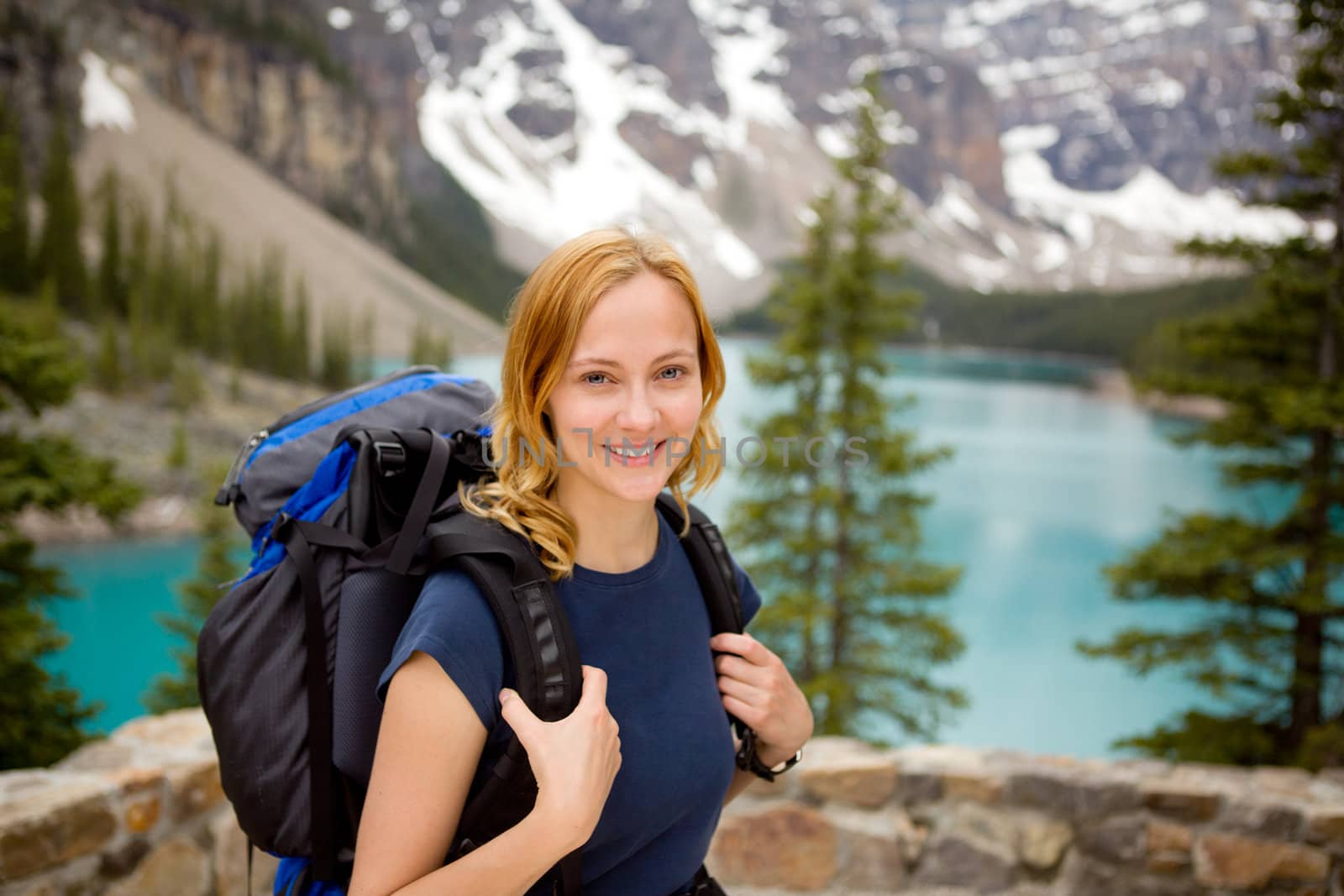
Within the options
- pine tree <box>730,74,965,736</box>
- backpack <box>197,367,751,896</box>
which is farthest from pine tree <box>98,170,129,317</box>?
backpack <box>197,367,751,896</box>

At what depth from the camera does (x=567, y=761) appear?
1.09 m

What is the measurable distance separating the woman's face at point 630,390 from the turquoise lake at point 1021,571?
6.91 m

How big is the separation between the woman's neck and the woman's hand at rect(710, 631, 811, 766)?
217 mm

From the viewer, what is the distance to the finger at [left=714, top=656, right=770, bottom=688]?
146 cm

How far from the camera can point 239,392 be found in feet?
140

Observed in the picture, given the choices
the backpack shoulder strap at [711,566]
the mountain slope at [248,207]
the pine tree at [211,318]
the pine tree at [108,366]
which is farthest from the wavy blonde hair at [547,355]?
the mountain slope at [248,207]

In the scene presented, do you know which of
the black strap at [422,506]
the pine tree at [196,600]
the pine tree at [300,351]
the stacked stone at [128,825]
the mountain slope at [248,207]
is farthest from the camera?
the mountain slope at [248,207]

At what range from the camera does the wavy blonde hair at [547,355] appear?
122cm

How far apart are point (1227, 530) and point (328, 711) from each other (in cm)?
744

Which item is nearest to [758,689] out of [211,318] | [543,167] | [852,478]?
[852,478]

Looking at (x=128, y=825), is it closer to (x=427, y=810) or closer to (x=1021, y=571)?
(x=427, y=810)

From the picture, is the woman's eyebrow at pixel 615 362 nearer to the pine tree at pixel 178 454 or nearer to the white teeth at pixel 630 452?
the white teeth at pixel 630 452

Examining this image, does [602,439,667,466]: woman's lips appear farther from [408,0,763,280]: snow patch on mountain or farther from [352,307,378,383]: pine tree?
[408,0,763,280]: snow patch on mountain

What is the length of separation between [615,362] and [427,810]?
0.59 m
